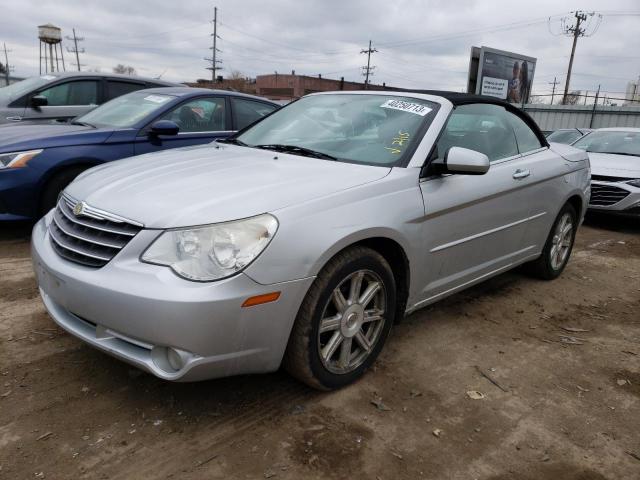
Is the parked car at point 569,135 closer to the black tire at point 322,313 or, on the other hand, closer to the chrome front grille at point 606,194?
the chrome front grille at point 606,194

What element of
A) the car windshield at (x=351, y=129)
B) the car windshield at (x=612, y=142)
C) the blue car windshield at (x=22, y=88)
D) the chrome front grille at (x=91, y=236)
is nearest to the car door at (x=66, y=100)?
the blue car windshield at (x=22, y=88)

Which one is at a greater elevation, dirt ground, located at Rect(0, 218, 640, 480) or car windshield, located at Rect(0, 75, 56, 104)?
car windshield, located at Rect(0, 75, 56, 104)

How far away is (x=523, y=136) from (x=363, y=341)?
2378mm

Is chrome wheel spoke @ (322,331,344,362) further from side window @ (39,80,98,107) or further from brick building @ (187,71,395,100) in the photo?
brick building @ (187,71,395,100)

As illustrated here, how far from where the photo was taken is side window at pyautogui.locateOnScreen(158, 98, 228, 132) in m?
5.59

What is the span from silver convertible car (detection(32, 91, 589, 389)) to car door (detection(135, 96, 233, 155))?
1893mm

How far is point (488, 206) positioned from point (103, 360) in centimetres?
251

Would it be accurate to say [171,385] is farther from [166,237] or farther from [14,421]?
[166,237]

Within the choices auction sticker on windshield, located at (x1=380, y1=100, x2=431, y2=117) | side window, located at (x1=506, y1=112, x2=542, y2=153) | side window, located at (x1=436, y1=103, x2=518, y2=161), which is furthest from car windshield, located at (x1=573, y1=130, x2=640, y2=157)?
auction sticker on windshield, located at (x1=380, y1=100, x2=431, y2=117)

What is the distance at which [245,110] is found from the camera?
6.16 metres

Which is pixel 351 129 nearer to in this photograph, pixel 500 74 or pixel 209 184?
pixel 209 184

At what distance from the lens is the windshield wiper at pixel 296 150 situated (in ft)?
10.1

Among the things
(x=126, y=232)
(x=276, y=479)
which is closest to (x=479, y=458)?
(x=276, y=479)

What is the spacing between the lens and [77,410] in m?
2.46
